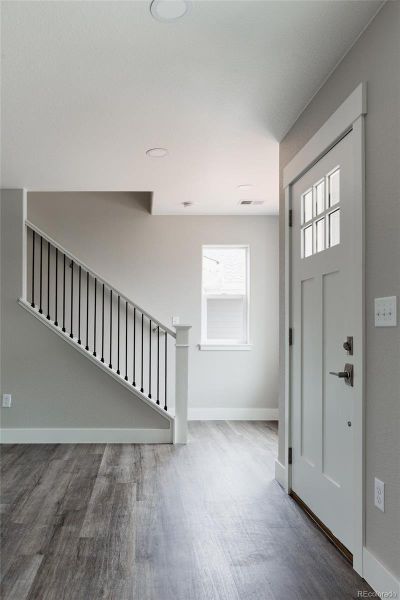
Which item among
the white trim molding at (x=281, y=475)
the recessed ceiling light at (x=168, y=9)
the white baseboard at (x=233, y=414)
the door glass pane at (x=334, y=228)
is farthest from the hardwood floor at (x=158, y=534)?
the recessed ceiling light at (x=168, y=9)

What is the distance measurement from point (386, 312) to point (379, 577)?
43.1 inches

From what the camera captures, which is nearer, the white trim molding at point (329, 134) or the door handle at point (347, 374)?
the white trim molding at point (329, 134)

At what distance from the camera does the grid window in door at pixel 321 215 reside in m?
2.68

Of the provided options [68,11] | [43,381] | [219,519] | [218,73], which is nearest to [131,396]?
[43,381]

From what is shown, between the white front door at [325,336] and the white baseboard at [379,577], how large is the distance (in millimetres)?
186

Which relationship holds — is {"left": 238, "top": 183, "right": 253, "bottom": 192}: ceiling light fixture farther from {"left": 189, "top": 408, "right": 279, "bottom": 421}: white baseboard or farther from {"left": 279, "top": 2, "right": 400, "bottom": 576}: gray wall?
{"left": 189, "top": 408, "right": 279, "bottom": 421}: white baseboard

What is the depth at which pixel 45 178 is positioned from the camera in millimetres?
4664

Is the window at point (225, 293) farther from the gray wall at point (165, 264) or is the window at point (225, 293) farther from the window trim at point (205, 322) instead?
the gray wall at point (165, 264)

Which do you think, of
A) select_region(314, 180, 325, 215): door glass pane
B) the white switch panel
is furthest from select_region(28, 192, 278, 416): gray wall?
the white switch panel

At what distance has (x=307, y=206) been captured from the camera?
3.19 meters

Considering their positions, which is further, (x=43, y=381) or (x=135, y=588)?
(x=43, y=381)

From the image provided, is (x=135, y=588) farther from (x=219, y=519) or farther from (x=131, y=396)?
(x=131, y=396)

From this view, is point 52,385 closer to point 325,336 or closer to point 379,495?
point 325,336

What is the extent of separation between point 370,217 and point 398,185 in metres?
0.27
